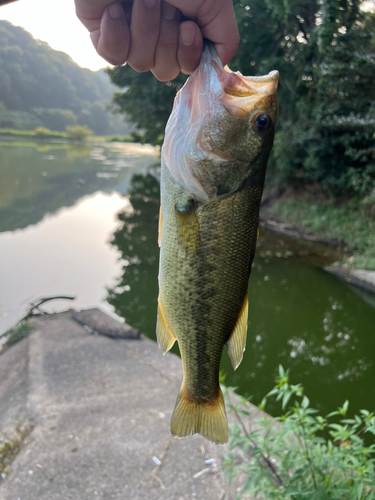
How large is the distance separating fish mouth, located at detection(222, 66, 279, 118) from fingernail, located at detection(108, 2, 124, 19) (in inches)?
14.9

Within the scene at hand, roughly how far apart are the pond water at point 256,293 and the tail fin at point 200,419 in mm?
2627

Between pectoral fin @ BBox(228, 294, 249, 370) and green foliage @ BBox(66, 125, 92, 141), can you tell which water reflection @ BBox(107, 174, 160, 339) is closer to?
pectoral fin @ BBox(228, 294, 249, 370)

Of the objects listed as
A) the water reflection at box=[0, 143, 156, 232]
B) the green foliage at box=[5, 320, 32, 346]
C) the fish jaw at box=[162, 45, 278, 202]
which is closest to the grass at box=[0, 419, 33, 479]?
Answer: the green foliage at box=[5, 320, 32, 346]

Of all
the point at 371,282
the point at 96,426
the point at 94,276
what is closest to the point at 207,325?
the point at 96,426

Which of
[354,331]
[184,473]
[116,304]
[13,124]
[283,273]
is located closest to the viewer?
[184,473]

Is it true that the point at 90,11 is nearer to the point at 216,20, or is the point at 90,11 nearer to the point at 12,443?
the point at 216,20

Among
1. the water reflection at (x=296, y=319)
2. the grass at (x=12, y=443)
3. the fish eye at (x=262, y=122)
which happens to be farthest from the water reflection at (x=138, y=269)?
the fish eye at (x=262, y=122)

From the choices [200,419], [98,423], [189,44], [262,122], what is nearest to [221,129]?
[262,122]

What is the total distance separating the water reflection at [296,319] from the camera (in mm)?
4109

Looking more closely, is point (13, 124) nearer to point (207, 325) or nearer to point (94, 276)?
point (94, 276)

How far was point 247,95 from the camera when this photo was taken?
3.72ft

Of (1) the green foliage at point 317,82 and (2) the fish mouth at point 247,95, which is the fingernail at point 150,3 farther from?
(1) the green foliage at point 317,82

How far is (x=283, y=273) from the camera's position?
7.24 m

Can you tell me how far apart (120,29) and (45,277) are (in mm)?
6141
